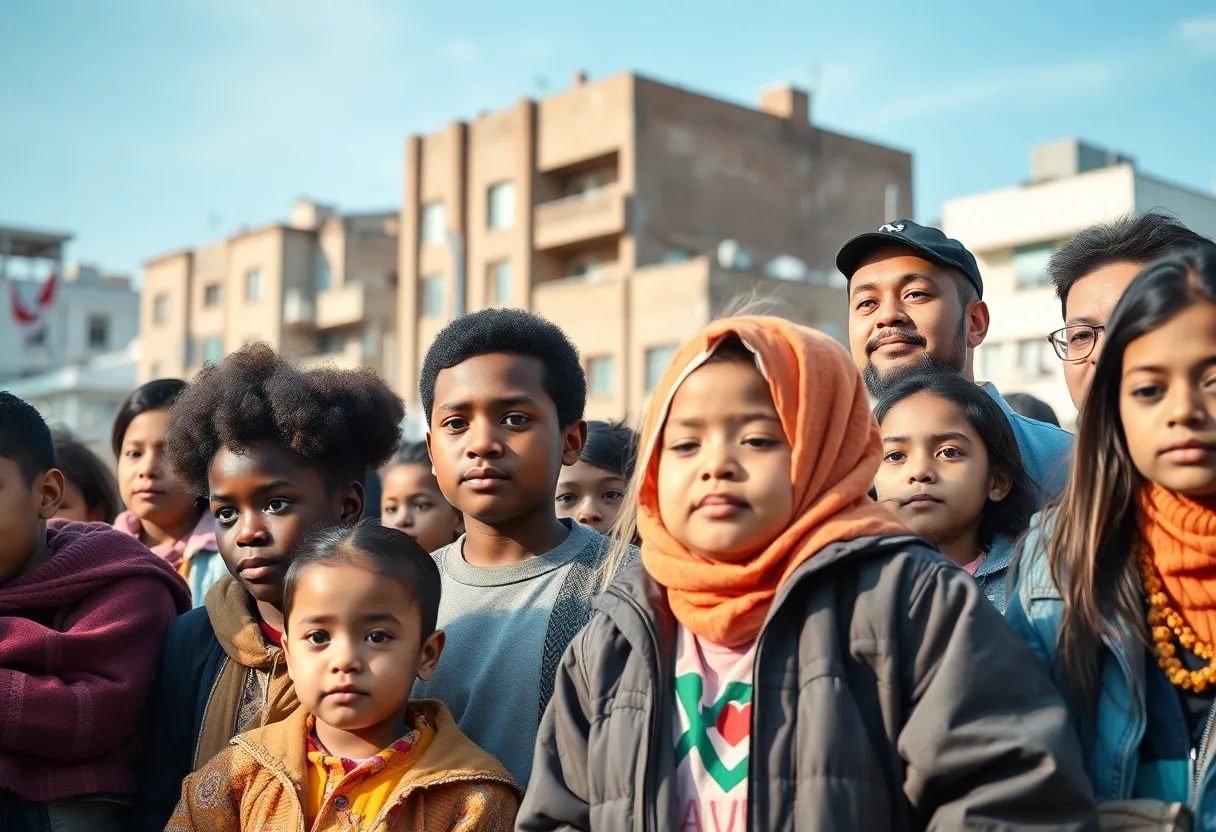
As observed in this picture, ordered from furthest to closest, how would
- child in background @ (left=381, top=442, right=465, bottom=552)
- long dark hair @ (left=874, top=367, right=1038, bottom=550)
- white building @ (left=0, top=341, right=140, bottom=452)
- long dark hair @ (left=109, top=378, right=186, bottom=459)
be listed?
white building @ (left=0, top=341, right=140, bottom=452) < child in background @ (left=381, top=442, right=465, bottom=552) < long dark hair @ (left=109, top=378, right=186, bottom=459) < long dark hair @ (left=874, top=367, right=1038, bottom=550)

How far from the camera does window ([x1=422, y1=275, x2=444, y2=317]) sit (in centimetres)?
3678

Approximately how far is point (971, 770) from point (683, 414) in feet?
2.82

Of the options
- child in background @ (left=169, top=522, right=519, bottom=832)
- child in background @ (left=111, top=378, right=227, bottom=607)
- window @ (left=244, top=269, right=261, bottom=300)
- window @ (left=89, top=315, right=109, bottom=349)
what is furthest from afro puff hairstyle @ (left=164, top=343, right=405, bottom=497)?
window @ (left=89, top=315, right=109, bottom=349)

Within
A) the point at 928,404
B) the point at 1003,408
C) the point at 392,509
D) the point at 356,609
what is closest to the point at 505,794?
the point at 356,609

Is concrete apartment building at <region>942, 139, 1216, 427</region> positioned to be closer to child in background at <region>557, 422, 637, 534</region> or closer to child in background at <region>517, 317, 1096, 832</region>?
child in background at <region>557, 422, 637, 534</region>

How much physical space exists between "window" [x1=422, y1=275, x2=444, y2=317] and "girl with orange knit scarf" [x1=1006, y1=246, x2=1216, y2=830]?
34.7 m

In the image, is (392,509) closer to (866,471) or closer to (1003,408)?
(1003,408)

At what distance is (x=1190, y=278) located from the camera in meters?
2.44

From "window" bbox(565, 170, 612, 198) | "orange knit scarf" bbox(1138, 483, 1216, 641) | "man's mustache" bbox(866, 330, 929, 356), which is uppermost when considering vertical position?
"window" bbox(565, 170, 612, 198)

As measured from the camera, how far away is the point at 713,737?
2.50 meters

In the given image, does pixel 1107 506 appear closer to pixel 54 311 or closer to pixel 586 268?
pixel 586 268

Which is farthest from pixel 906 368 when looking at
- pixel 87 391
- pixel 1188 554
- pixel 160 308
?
pixel 160 308

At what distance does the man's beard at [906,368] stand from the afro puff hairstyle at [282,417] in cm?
153

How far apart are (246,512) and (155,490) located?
5.48 ft
